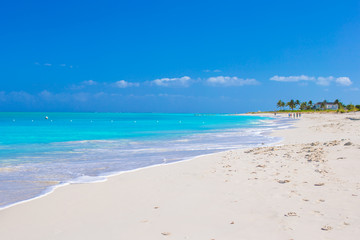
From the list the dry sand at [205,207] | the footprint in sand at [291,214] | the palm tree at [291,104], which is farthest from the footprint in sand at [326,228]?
the palm tree at [291,104]

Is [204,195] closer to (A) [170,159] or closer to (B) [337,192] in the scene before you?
(B) [337,192]

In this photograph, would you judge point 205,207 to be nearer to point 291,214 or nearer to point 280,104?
point 291,214

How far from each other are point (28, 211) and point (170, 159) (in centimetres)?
780

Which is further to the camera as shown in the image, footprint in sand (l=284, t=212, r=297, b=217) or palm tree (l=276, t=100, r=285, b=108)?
palm tree (l=276, t=100, r=285, b=108)

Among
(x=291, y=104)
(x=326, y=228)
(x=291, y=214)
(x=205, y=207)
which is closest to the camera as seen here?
(x=326, y=228)

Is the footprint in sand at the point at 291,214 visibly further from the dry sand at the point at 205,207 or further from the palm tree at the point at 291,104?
the palm tree at the point at 291,104

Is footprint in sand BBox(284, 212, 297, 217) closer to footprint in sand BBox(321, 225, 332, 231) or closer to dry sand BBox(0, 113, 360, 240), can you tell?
dry sand BBox(0, 113, 360, 240)

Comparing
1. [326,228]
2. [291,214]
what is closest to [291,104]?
[291,214]

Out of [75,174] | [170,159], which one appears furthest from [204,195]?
[170,159]

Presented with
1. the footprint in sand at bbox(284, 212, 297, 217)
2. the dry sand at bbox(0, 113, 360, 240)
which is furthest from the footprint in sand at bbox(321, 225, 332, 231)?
the footprint in sand at bbox(284, 212, 297, 217)

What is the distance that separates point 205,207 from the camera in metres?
6.09

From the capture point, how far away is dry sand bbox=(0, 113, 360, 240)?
4844 mm

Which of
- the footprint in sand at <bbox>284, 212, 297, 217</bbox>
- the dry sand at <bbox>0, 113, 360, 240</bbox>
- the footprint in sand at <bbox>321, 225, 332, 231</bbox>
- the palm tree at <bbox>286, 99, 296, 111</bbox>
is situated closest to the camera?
the footprint in sand at <bbox>321, 225, 332, 231</bbox>

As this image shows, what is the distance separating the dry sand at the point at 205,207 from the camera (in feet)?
15.9
